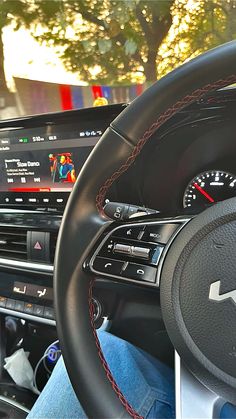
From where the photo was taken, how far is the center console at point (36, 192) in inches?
55.6

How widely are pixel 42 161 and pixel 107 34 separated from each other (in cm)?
47

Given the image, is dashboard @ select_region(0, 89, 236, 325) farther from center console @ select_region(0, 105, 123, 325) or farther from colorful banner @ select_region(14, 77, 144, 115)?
colorful banner @ select_region(14, 77, 144, 115)

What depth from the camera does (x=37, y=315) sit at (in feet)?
4.79

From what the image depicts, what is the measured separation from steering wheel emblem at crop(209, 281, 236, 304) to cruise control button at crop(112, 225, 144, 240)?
173 mm

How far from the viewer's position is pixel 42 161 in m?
1.51

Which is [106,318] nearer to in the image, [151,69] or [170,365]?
[170,365]

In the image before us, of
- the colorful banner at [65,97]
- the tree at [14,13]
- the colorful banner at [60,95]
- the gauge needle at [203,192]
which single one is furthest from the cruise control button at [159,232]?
the tree at [14,13]

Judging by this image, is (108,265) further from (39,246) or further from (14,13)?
(14,13)

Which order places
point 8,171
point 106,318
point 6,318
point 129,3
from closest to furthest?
point 106,318 < point 129,3 < point 8,171 < point 6,318

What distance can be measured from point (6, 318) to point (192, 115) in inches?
40.0

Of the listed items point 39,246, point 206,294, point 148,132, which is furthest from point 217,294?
point 39,246

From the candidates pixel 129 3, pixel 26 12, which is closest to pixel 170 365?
pixel 129 3

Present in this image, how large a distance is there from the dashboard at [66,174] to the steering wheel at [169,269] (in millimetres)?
391

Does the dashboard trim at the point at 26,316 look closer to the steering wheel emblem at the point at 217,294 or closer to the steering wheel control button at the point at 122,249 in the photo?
the steering wheel control button at the point at 122,249
